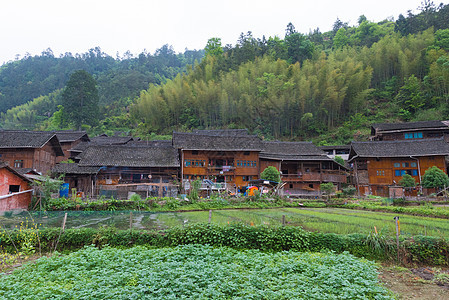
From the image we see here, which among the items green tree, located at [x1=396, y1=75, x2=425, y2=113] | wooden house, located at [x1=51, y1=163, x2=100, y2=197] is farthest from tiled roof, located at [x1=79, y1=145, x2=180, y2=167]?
green tree, located at [x1=396, y1=75, x2=425, y2=113]

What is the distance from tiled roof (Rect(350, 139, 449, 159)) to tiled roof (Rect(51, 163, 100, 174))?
2572 centimetres

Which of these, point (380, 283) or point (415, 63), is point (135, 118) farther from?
point (380, 283)

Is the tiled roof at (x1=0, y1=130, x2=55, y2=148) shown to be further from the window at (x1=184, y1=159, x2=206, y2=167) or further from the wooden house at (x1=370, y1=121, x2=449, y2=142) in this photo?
the wooden house at (x1=370, y1=121, x2=449, y2=142)

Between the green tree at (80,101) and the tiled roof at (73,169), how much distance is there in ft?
97.1

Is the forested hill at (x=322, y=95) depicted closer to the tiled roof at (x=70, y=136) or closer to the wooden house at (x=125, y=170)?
the tiled roof at (x=70, y=136)

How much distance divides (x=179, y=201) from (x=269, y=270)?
44.3 ft

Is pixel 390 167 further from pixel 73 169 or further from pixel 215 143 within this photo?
Answer: pixel 73 169

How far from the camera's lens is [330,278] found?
6109 mm

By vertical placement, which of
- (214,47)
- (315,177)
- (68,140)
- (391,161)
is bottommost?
(315,177)

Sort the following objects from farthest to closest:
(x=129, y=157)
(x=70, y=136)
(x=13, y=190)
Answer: (x=70, y=136), (x=129, y=157), (x=13, y=190)

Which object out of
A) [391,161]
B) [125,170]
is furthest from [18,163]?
[391,161]

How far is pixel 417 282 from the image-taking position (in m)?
6.85

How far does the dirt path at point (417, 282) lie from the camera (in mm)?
6184

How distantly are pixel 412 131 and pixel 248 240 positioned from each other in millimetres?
34296
